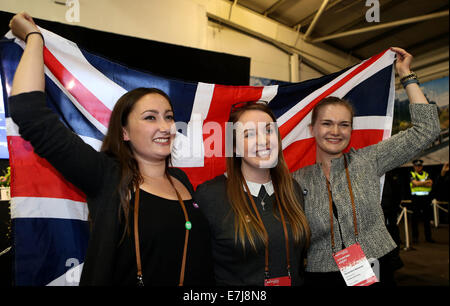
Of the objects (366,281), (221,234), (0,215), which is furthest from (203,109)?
(0,215)

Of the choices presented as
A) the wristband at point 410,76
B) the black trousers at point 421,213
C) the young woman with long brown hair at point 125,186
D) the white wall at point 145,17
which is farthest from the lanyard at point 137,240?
the black trousers at point 421,213

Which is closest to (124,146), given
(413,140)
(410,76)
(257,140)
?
(257,140)

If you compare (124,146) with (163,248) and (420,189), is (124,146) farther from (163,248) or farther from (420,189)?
(420,189)

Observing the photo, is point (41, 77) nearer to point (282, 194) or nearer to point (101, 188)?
point (101, 188)

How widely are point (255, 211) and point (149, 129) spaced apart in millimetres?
561

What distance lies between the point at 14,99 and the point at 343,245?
1.43m

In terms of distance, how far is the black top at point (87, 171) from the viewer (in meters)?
0.93

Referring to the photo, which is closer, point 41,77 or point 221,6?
point 41,77

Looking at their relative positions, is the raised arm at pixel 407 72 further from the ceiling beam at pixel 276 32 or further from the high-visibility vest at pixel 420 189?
the high-visibility vest at pixel 420 189

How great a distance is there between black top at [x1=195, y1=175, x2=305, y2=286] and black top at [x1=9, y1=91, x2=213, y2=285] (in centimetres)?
17

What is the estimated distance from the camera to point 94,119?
4.87 feet

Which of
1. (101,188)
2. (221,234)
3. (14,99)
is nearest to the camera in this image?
(14,99)

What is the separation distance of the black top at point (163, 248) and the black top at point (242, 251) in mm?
59

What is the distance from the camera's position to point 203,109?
181 centimetres
